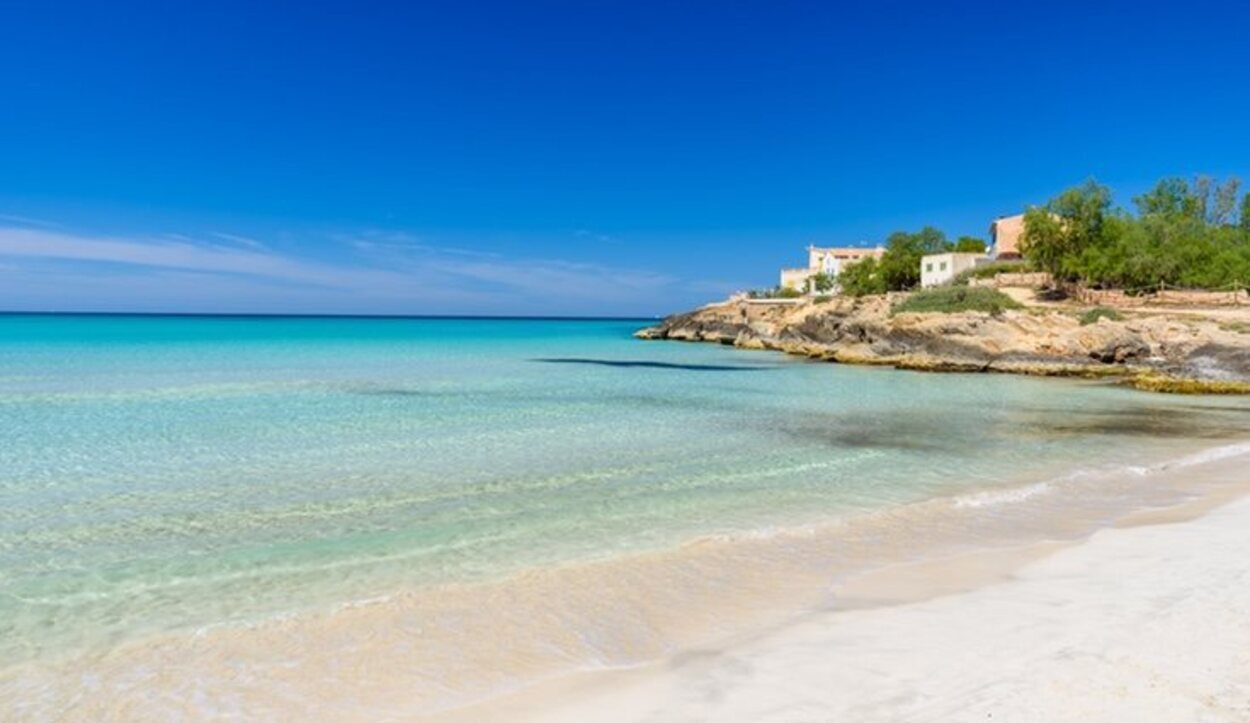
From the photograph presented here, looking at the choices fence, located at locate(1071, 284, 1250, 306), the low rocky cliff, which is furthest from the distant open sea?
fence, located at locate(1071, 284, 1250, 306)

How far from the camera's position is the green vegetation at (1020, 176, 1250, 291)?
53.0 m

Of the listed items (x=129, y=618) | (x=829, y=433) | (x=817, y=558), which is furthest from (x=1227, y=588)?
(x=829, y=433)

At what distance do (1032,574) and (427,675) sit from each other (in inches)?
241

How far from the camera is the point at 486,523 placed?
407 inches

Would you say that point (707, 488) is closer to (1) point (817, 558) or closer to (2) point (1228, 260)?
(1) point (817, 558)

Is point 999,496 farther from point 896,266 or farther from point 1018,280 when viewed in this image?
point 896,266

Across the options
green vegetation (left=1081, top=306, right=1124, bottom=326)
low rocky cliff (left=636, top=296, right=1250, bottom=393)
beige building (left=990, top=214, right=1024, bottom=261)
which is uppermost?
beige building (left=990, top=214, right=1024, bottom=261)

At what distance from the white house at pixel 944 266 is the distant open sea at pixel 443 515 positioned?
45612 millimetres

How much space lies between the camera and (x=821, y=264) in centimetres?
11194

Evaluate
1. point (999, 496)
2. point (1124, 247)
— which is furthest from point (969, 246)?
point (999, 496)

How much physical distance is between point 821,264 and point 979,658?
11055cm

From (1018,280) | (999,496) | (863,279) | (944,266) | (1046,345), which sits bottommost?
(999,496)

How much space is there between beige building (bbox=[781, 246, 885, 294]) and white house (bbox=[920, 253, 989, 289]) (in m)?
26.4

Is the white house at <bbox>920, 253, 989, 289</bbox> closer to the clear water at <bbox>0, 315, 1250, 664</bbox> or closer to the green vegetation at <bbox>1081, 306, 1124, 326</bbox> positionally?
the green vegetation at <bbox>1081, 306, 1124, 326</bbox>
